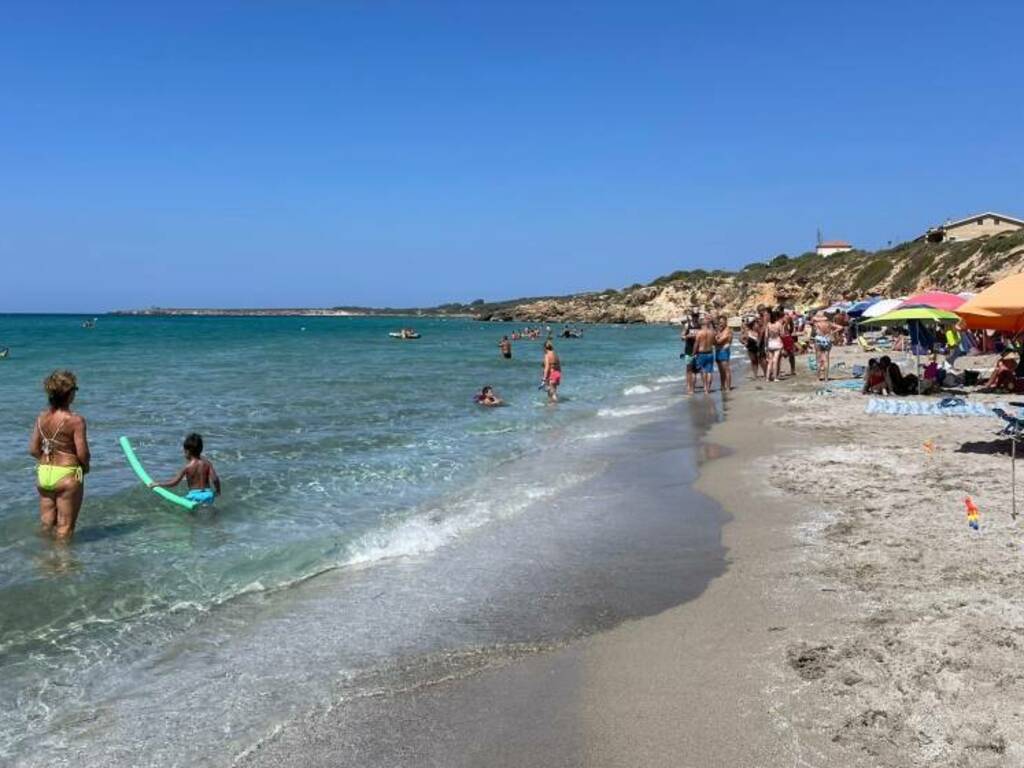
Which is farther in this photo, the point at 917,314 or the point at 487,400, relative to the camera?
the point at 487,400

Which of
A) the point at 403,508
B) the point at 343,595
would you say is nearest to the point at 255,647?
the point at 343,595

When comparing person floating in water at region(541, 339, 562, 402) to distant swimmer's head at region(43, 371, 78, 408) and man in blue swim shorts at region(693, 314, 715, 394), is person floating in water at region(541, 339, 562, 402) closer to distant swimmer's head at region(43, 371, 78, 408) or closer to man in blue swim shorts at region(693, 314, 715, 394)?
man in blue swim shorts at region(693, 314, 715, 394)

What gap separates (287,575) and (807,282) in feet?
264

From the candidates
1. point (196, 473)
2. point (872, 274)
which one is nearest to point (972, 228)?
point (872, 274)

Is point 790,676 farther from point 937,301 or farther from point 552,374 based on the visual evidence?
point 552,374

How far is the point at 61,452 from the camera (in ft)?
23.5

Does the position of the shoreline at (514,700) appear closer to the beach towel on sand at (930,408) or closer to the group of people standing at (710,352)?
the beach towel on sand at (930,408)

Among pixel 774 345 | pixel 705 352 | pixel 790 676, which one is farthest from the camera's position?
pixel 774 345

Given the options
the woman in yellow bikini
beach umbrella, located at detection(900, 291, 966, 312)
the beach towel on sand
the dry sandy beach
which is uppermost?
beach umbrella, located at detection(900, 291, 966, 312)

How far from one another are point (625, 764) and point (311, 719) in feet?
5.18

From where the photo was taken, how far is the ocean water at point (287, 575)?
4145mm

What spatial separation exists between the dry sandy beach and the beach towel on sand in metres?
6.41

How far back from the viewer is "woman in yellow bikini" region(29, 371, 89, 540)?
7.07m

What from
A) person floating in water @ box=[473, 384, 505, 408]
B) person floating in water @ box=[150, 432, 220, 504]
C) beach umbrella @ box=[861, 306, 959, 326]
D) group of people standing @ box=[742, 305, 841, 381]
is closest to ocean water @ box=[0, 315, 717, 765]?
person floating in water @ box=[150, 432, 220, 504]
